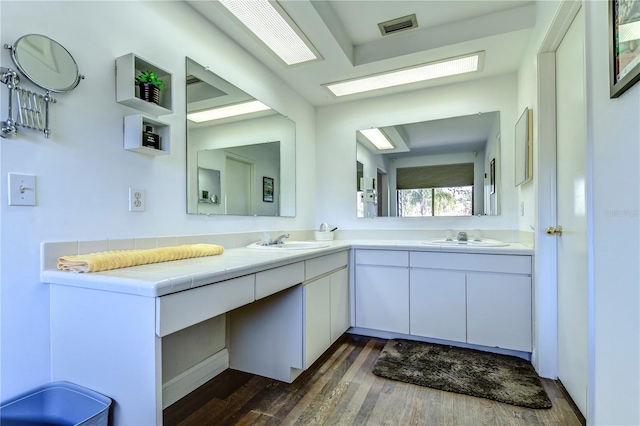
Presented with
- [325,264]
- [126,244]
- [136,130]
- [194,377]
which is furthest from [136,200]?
[325,264]

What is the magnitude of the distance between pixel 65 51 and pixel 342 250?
6.38ft

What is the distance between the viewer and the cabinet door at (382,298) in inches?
98.8

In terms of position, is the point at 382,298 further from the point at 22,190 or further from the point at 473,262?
the point at 22,190

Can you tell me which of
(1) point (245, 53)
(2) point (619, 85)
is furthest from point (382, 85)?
(2) point (619, 85)

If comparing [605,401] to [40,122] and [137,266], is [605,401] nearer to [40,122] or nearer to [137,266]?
[137,266]

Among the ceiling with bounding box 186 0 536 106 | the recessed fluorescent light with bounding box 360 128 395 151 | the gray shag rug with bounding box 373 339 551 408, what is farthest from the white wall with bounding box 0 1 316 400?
the recessed fluorescent light with bounding box 360 128 395 151

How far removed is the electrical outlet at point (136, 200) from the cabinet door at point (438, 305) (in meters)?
1.88

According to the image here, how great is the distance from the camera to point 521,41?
2.22 m

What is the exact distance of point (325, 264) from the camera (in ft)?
7.29

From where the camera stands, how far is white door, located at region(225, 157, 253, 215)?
2.18m

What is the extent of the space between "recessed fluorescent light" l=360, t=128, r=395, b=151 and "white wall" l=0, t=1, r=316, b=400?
5.35 ft

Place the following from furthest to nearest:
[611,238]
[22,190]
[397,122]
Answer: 1. [397,122]
2. [22,190]
3. [611,238]

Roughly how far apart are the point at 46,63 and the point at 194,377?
5.48 ft

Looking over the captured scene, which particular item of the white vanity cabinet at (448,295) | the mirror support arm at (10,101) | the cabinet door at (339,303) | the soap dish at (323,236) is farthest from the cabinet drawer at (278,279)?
the soap dish at (323,236)
